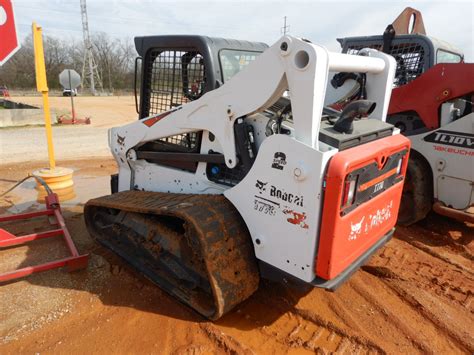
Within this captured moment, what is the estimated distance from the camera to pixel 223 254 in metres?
2.51

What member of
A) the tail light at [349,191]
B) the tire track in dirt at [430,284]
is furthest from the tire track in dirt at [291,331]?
the tail light at [349,191]

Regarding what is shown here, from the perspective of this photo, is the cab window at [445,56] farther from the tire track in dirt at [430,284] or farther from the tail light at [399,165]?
the tail light at [399,165]

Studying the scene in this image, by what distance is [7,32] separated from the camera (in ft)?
10.8

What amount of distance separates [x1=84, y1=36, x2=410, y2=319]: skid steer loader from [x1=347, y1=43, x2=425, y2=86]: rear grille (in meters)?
2.31

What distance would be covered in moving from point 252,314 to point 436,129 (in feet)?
10.3

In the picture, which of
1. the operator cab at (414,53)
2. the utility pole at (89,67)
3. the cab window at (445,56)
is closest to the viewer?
the operator cab at (414,53)

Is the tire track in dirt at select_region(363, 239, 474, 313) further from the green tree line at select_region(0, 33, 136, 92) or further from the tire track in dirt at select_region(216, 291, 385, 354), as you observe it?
the green tree line at select_region(0, 33, 136, 92)

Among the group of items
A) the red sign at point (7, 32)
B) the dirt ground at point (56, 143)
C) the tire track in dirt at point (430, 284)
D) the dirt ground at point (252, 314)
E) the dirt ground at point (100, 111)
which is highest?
the red sign at point (7, 32)

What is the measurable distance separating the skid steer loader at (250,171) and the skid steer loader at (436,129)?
1.36m

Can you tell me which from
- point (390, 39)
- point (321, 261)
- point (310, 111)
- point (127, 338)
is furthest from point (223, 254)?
point (390, 39)

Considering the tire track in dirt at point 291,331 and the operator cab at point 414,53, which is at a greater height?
the operator cab at point 414,53

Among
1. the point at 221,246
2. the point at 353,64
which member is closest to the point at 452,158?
the point at 353,64

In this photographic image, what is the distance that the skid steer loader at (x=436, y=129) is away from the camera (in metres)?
4.09

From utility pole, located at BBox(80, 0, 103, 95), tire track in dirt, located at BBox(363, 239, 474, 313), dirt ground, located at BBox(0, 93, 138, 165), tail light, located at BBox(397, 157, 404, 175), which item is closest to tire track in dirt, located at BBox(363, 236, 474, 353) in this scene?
tire track in dirt, located at BBox(363, 239, 474, 313)
